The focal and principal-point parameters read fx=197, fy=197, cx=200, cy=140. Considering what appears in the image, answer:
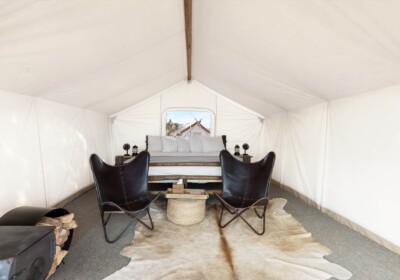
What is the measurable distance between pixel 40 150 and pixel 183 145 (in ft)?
9.14

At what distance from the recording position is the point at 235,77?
141 inches

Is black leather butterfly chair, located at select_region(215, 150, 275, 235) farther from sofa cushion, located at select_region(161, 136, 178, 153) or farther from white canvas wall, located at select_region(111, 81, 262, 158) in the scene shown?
white canvas wall, located at select_region(111, 81, 262, 158)

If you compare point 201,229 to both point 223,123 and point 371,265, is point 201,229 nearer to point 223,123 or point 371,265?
point 371,265

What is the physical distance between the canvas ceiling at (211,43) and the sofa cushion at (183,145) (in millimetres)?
1992

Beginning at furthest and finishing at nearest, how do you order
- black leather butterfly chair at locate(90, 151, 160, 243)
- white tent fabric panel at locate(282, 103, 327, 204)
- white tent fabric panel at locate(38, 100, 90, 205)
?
white tent fabric panel at locate(282, 103, 327, 204), white tent fabric panel at locate(38, 100, 90, 205), black leather butterfly chair at locate(90, 151, 160, 243)

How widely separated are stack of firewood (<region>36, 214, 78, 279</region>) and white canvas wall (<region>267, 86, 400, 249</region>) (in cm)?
315

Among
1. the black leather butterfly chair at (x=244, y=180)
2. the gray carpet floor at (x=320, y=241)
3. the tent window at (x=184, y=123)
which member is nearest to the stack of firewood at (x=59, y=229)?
the gray carpet floor at (x=320, y=241)

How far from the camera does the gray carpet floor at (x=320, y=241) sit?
1.64 meters

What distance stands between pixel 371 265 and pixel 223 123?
13.7 feet

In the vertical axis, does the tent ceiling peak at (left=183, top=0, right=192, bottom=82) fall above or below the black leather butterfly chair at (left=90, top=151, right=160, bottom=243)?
above

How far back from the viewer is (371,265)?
5.77 feet

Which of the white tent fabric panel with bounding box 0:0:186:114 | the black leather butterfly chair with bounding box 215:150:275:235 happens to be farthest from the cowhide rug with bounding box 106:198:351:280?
the white tent fabric panel with bounding box 0:0:186:114

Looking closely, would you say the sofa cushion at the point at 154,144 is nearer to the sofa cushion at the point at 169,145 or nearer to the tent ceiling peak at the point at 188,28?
the sofa cushion at the point at 169,145

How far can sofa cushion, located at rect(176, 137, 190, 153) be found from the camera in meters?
4.74
